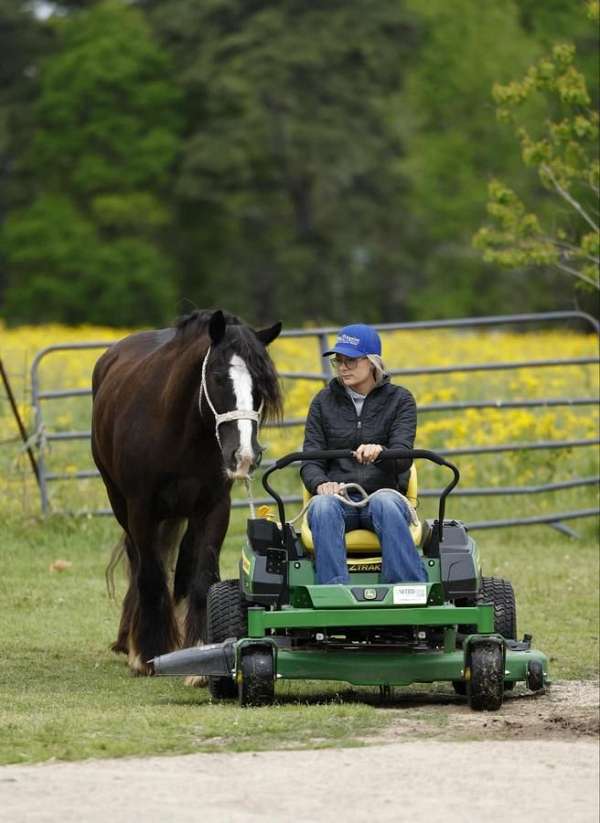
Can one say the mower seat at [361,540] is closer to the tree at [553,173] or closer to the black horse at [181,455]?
the black horse at [181,455]

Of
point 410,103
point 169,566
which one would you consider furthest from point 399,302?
point 169,566

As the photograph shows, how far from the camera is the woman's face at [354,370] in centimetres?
850

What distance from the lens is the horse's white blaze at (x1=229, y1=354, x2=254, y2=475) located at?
8734mm

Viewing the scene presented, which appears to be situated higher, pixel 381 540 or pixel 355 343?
pixel 355 343

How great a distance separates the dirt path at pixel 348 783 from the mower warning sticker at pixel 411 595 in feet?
2.49

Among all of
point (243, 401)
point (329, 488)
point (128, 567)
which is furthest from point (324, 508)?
point (128, 567)

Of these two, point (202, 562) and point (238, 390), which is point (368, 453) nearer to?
point (238, 390)

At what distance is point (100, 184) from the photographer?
169 feet

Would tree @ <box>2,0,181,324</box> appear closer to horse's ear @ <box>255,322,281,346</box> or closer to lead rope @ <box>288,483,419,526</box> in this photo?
horse's ear @ <box>255,322,281,346</box>

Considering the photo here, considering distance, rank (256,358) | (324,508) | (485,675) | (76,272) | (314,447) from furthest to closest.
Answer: (76,272), (256,358), (314,447), (324,508), (485,675)

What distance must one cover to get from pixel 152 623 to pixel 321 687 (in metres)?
1.14

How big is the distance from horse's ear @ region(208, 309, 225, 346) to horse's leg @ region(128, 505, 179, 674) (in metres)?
1.07

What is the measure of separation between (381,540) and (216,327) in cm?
154

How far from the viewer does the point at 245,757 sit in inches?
267
